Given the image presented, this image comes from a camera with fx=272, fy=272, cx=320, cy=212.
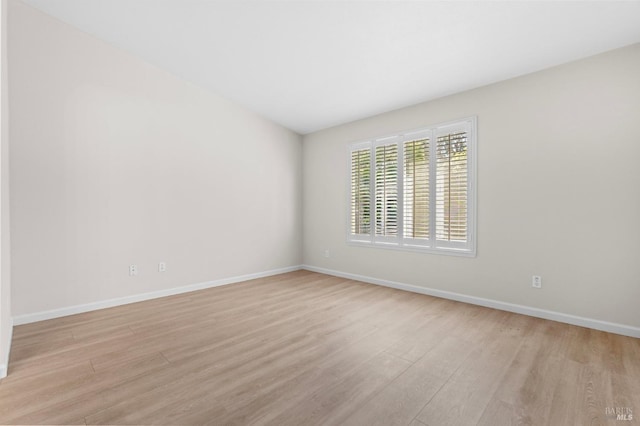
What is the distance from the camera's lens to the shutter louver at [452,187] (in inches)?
141

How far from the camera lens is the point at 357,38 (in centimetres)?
279

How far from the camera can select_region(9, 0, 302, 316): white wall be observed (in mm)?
2859

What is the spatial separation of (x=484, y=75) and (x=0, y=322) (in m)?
4.90

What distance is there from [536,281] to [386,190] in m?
2.23

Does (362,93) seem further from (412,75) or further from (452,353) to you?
(452,353)

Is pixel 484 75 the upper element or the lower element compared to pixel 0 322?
upper

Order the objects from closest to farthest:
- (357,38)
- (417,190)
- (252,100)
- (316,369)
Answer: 1. (316,369)
2. (357,38)
3. (417,190)
4. (252,100)

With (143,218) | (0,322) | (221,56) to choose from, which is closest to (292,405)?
(0,322)

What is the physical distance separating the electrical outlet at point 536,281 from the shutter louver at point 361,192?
227cm

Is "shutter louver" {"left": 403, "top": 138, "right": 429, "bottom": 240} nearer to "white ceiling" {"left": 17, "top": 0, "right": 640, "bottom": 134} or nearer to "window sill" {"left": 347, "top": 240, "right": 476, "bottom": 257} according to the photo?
"window sill" {"left": 347, "top": 240, "right": 476, "bottom": 257}

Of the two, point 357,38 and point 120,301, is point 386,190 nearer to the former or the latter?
point 357,38

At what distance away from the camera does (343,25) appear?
2.63m

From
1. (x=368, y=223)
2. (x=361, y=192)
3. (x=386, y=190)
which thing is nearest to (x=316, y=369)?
(x=368, y=223)

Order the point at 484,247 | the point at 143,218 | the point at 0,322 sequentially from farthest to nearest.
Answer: the point at 143,218 < the point at 484,247 < the point at 0,322
